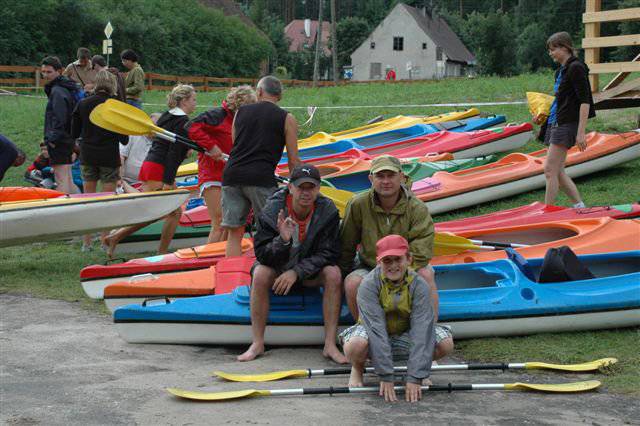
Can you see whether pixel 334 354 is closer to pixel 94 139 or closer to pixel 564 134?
pixel 564 134

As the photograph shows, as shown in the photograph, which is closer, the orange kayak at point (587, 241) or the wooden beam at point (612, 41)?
the orange kayak at point (587, 241)

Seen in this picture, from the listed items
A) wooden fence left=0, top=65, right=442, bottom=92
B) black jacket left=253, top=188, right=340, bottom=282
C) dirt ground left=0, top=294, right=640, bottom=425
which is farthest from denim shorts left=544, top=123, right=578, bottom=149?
wooden fence left=0, top=65, right=442, bottom=92

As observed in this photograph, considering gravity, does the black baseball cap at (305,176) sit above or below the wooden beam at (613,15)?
below

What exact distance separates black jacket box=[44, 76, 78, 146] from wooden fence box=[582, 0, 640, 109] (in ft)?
19.1

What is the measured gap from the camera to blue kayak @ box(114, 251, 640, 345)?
5.89 metres

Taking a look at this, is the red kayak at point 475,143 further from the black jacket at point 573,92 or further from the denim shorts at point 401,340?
the denim shorts at point 401,340

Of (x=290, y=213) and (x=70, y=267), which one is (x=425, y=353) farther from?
(x=70, y=267)

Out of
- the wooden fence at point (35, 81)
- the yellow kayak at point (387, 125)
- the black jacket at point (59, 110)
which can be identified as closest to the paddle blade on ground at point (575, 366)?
the black jacket at point (59, 110)

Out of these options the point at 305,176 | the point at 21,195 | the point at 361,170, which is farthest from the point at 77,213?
the point at 361,170

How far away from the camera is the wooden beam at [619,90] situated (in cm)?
1131

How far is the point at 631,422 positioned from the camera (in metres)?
4.39

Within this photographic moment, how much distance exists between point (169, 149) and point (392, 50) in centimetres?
6278

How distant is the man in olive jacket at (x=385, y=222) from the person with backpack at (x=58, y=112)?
194 inches

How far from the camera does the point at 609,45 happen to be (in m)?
10.9
